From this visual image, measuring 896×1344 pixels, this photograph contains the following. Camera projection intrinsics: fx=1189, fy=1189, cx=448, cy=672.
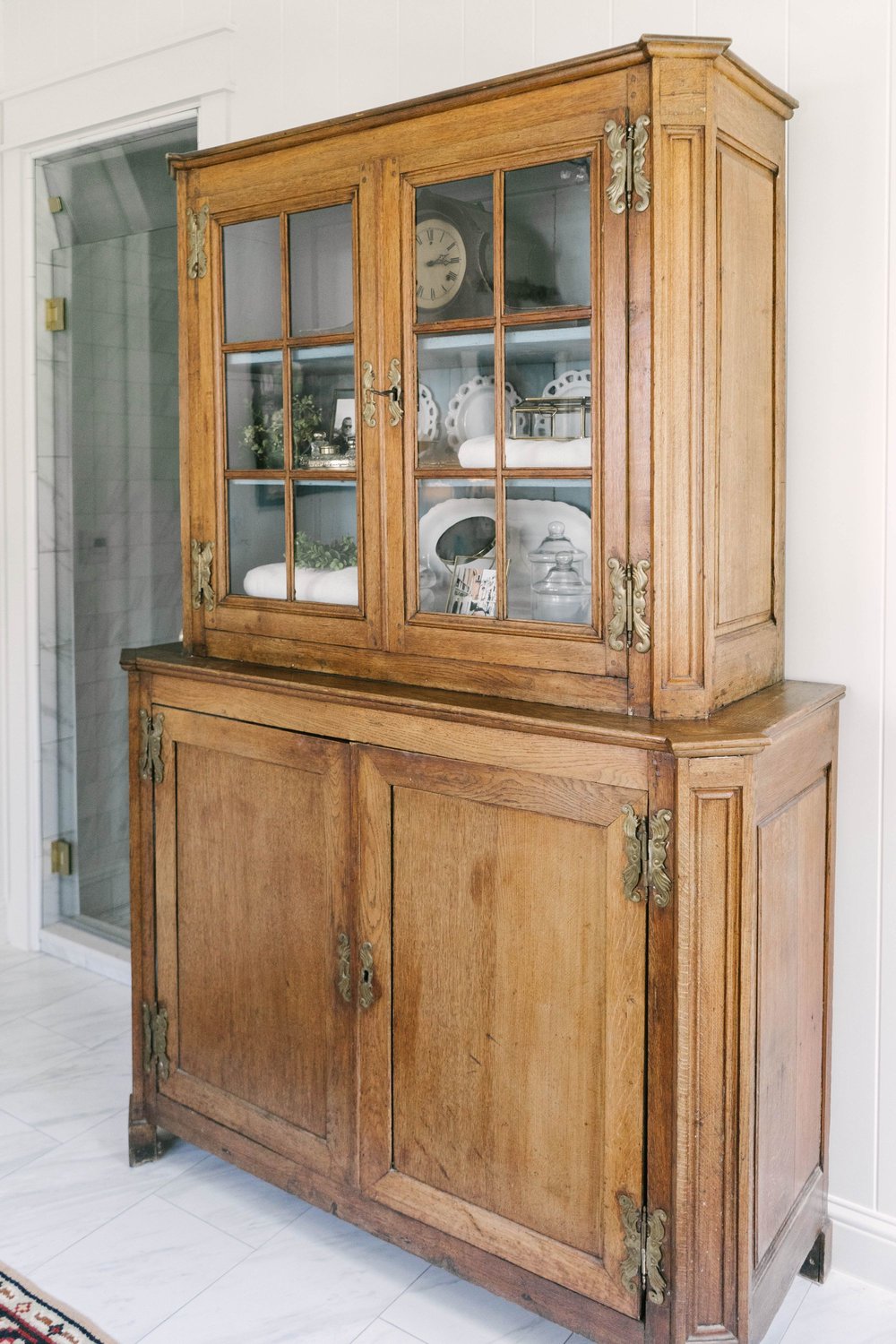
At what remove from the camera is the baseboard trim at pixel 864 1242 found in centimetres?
204

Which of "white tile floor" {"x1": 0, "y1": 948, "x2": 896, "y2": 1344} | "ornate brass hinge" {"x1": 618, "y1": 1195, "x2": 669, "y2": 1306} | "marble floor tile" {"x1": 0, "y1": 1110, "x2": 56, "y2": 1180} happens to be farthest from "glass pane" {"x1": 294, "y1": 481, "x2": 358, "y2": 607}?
"marble floor tile" {"x1": 0, "y1": 1110, "x2": 56, "y2": 1180}

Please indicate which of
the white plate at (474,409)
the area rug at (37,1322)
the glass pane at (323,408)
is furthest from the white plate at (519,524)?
the area rug at (37,1322)

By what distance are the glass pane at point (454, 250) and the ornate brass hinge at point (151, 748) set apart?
94 cm

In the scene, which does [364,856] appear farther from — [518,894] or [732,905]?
[732,905]

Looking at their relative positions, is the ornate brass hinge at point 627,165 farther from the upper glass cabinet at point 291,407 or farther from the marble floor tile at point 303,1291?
the marble floor tile at point 303,1291

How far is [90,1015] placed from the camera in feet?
10.2

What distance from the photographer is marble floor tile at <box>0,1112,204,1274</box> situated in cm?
218

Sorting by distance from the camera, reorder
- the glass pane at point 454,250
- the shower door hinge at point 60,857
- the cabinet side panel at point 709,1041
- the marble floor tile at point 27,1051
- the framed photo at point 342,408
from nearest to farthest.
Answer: the cabinet side panel at point 709,1041, the glass pane at point 454,250, the framed photo at point 342,408, the marble floor tile at point 27,1051, the shower door hinge at point 60,857

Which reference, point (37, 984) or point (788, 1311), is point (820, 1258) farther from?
point (37, 984)

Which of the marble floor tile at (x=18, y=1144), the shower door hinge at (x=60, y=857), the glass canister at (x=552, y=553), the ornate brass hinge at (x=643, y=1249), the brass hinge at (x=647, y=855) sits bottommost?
the marble floor tile at (x=18, y=1144)

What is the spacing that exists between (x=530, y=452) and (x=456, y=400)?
0.17 metres

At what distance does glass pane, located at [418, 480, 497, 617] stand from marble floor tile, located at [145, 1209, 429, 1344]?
46.1 inches

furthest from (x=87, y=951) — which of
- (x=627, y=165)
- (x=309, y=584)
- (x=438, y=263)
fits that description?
(x=627, y=165)

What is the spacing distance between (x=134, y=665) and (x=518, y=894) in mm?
951
